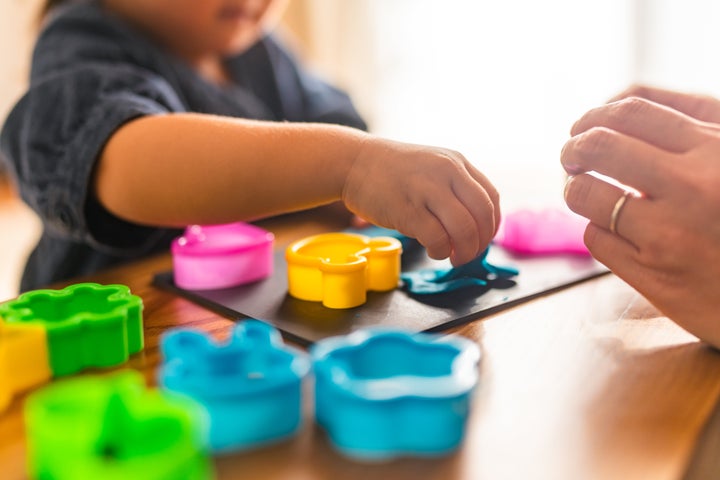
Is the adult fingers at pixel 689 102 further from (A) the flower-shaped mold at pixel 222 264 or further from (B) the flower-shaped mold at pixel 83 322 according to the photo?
(B) the flower-shaped mold at pixel 83 322

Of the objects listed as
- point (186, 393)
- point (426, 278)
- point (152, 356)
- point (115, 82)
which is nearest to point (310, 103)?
point (115, 82)

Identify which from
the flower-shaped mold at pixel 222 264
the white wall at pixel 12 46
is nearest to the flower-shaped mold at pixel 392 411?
the flower-shaped mold at pixel 222 264

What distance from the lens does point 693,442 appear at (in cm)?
35

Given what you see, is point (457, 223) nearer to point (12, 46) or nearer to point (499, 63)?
point (499, 63)

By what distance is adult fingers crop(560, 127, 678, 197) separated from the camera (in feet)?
1.47

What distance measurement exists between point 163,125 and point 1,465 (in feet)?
1.10

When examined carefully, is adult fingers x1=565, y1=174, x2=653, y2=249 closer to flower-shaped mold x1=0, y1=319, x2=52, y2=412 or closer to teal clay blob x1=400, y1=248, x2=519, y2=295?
teal clay blob x1=400, y1=248, x2=519, y2=295

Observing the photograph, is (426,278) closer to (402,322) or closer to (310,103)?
(402,322)

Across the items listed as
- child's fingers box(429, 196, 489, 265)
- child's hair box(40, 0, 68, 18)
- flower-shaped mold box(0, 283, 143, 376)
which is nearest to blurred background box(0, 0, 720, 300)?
child's hair box(40, 0, 68, 18)

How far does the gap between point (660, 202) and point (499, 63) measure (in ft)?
4.49

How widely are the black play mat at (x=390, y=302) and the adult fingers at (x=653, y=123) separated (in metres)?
0.14

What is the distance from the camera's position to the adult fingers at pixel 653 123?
455 mm

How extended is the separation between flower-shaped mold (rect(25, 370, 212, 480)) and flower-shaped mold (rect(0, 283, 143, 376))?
0.09 metres

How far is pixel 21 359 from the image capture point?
1.32 feet
